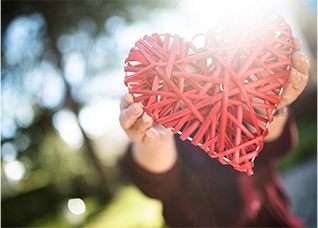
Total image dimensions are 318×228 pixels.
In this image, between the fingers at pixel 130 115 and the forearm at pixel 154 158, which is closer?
the fingers at pixel 130 115

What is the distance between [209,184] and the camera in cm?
94

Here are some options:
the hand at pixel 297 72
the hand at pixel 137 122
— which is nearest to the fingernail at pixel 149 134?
the hand at pixel 137 122

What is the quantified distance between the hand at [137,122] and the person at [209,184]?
0.16 m

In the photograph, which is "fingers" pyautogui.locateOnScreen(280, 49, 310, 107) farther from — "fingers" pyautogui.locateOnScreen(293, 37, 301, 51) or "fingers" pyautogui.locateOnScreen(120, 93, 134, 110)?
"fingers" pyautogui.locateOnScreen(120, 93, 134, 110)

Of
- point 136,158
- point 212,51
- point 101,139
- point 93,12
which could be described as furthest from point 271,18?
point 101,139

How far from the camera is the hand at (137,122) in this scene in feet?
1.53

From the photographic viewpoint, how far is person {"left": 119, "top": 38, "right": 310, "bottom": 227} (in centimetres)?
76

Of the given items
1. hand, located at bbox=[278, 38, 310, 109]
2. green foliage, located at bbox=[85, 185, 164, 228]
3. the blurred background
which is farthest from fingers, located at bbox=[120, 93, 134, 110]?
the blurred background

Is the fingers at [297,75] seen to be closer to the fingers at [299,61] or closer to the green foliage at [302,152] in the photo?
the fingers at [299,61]

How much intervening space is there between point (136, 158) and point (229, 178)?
10.6 inches

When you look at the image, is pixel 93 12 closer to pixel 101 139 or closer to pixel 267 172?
pixel 101 139

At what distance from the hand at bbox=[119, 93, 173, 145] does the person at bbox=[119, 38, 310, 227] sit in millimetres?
160

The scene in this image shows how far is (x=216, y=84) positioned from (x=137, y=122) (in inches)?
4.7

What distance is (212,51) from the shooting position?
42 centimetres
